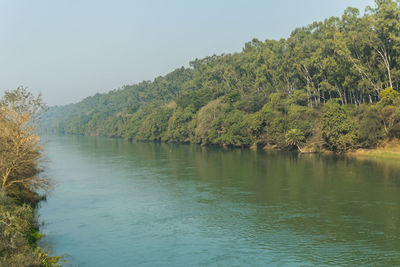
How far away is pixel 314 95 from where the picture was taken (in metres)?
87.1

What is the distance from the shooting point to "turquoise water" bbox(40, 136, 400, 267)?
84.3ft

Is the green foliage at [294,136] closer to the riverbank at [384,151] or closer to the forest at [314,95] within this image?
the forest at [314,95]

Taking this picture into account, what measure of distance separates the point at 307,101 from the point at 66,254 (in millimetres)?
76322

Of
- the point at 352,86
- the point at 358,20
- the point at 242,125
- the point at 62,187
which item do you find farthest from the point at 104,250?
the point at 358,20

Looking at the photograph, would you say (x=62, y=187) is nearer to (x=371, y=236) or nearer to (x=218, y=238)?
(x=218, y=238)

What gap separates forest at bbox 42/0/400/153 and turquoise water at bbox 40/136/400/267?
44.1ft

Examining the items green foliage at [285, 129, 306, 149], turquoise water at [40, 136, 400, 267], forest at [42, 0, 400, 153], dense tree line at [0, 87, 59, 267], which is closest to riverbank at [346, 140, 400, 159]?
forest at [42, 0, 400, 153]

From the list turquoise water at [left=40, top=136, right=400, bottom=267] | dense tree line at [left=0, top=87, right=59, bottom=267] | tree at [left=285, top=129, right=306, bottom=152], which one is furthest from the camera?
tree at [left=285, top=129, right=306, bottom=152]

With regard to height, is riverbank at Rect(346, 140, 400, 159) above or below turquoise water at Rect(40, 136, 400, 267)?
above

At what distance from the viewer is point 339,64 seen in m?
77.1

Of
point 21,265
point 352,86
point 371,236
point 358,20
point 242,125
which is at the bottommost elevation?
point 371,236

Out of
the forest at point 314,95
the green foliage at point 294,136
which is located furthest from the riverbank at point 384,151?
the green foliage at point 294,136

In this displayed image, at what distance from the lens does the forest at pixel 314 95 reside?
2817 inches

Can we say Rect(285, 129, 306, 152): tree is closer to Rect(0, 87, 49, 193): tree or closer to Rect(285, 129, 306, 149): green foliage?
Rect(285, 129, 306, 149): green foliage
